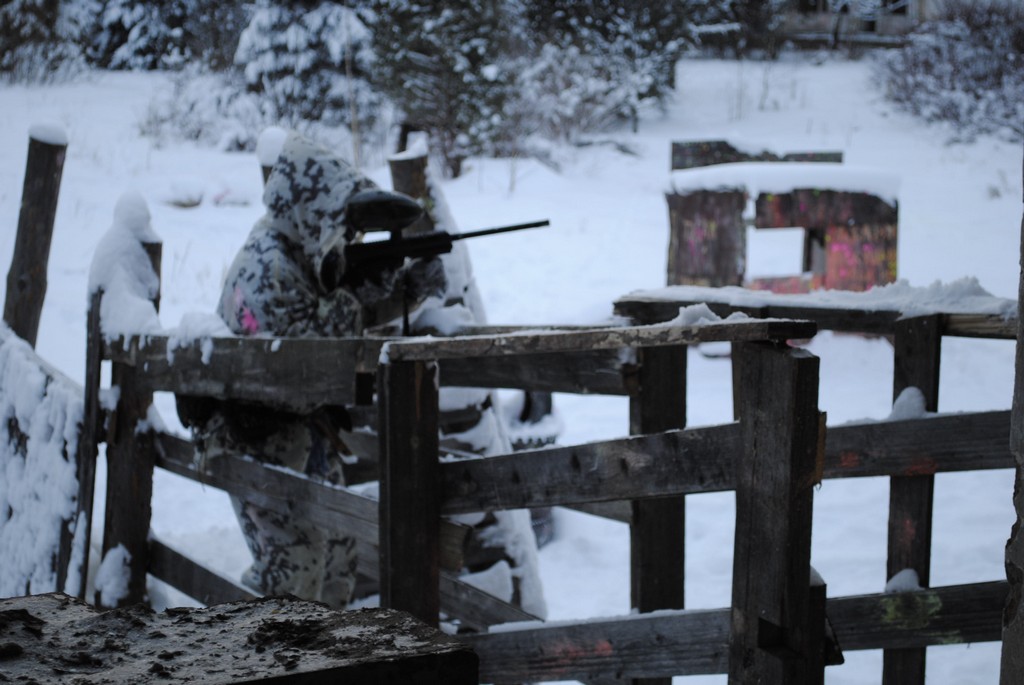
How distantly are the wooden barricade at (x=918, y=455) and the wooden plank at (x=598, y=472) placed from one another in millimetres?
523

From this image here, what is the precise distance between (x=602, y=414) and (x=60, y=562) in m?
4.58

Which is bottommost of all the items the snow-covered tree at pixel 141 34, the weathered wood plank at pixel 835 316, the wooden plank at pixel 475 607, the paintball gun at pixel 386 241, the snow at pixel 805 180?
the wooden plank at pixel 475 607

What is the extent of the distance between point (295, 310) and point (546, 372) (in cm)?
112

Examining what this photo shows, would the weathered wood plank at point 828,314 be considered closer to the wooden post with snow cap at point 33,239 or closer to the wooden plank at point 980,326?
the wooden plank at point 980,326

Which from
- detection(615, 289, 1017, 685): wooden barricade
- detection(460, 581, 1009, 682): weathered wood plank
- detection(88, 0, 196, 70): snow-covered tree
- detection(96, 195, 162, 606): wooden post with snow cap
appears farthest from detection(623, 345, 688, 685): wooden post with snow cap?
detection(88, 0, 196, 70): snow-covered tree

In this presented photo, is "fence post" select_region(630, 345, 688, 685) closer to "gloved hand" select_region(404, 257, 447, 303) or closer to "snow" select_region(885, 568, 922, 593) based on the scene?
"snow" select_region(885, 568, 922, 593)

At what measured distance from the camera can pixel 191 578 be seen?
391 cm

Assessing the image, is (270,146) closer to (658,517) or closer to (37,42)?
(658,517)

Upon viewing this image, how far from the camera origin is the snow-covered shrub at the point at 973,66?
17.1 ft

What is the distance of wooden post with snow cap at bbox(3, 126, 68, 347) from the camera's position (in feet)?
16.5

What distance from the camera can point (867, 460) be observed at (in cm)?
283

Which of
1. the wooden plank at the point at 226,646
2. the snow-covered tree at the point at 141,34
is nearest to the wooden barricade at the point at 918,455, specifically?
the wooden plank at the point at 226,646

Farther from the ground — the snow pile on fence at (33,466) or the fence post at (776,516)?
the fence post at (776,516)

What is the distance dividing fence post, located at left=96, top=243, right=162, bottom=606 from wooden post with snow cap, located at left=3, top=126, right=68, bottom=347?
1.29 meters
